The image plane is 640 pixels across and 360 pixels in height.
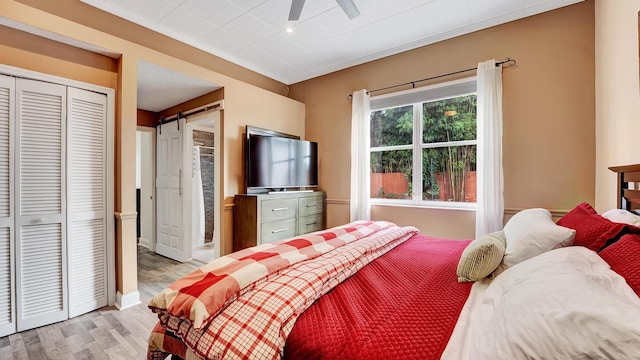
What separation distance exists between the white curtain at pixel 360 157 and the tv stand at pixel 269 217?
0.66 m

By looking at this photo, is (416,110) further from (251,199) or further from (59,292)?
(59,292)

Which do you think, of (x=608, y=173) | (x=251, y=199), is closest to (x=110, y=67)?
(x=251, y=199)

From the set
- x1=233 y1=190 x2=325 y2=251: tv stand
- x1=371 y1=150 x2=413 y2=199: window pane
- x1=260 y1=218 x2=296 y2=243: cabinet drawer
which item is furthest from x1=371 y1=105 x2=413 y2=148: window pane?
x1=260 y1=218 x2=296 y2=243: cabinet drawer

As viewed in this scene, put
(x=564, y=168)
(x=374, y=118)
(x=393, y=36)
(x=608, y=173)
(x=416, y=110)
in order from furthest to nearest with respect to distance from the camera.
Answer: (x=374, y=118) < (x=416, y=110) < (x=393, y=36) < (x=564, y=168) < (x=608, y=173)

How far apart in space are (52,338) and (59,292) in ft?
1.20

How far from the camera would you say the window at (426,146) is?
9.95 ft

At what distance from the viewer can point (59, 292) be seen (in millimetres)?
2170

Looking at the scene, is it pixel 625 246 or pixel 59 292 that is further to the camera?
pixel 59 292

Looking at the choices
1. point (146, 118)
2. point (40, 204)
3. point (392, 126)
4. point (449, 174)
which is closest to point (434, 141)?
point (449, 174)

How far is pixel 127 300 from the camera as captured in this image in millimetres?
2422

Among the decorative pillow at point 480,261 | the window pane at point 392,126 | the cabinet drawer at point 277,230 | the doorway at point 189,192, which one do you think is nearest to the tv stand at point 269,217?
the cabinet drawer at point 277,230

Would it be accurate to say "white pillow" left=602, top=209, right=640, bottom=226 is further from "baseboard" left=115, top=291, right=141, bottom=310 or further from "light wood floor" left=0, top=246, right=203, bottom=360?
"baseboard" left=115, top=291, right=141, bottom=310

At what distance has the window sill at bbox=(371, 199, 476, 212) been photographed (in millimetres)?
2996

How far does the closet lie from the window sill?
2984 millimetres
